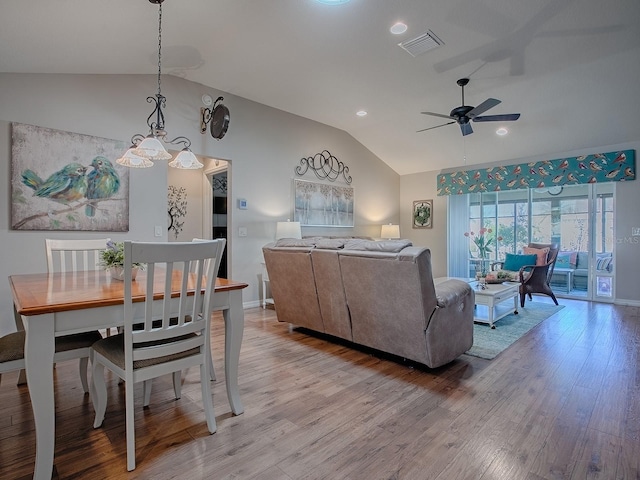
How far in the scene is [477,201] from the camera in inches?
267

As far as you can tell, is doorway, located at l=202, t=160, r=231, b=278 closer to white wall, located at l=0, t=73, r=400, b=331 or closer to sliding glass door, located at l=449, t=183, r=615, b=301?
white wall, located at l=0, t=73, r=400, b=331

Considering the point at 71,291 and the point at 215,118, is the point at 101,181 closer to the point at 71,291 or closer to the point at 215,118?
the point at 215,118

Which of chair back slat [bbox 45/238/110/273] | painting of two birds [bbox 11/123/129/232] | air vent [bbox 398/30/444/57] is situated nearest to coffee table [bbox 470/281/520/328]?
air vent [bbox 398/30/444/57]

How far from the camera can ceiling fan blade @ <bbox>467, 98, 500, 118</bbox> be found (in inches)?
140

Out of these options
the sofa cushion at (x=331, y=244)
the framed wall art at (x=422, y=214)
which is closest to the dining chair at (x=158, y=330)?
the sofa cushion at (x=331, y=244)

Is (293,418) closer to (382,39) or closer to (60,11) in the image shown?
(60,11)

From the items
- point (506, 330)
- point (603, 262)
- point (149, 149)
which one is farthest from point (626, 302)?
point (149, 149)

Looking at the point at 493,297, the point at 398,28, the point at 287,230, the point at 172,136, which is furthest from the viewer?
the point at 287,230

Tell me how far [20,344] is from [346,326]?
2224 millimetres

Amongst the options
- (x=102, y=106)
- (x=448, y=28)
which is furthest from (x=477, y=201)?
(x=102, y=106)

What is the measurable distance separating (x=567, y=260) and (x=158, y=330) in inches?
253

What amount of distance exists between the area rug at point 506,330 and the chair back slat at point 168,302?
2.38 m

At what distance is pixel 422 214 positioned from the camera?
734cm

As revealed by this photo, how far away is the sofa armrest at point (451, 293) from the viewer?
8.24 feet
